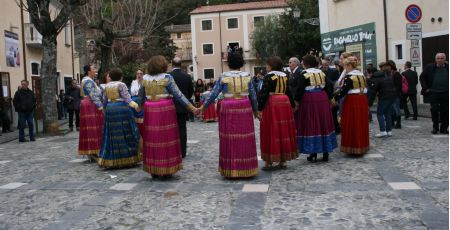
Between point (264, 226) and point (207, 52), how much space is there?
61.0 m

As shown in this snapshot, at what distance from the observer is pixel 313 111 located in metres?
8.94

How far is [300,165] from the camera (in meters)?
8.93

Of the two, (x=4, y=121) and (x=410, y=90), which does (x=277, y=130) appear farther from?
(x=4, y=121)

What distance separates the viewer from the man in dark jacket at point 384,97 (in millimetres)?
12070

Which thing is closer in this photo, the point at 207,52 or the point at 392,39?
the point at 392,39

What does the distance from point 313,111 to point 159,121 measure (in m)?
2.59

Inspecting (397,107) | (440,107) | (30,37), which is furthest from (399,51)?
(30,37)

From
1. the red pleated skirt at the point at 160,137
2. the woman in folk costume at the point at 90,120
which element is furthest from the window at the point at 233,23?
the red pleated skirt at the point at 160,137

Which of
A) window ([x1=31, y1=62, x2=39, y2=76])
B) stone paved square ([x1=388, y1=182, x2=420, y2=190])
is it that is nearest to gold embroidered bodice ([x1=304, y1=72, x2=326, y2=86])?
stone paved square ([x1=388, y1=182, x2=420, y2=190])

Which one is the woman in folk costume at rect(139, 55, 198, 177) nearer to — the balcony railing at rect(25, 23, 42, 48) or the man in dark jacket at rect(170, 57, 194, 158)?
the man in dark jacket at rect(170, 57, 194, 158)

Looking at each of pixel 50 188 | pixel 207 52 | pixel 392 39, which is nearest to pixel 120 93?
pixel 50 188

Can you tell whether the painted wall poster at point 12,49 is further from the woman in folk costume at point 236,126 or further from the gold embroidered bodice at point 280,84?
the woman in folk costume at point 236,126

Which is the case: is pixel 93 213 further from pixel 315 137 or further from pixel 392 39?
pixel 392 39

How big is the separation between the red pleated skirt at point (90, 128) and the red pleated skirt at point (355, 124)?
13.9ft
